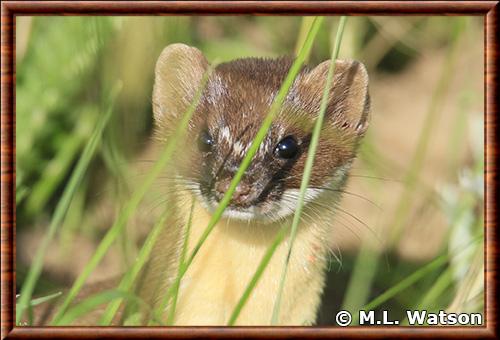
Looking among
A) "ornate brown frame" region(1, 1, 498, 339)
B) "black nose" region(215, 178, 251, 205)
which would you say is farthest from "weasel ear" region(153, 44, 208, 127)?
"black nose" region(215, 178, 251, 205)

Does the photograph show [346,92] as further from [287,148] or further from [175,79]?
[175,79]

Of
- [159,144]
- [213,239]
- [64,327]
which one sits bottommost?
[64,327]

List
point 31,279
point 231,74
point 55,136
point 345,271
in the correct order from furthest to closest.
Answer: point 55,136, point 345,271, point 231,74, point 31,279

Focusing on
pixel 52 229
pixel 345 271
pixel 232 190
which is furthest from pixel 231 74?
pixel 345 271

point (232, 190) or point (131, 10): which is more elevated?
point (131, 10)

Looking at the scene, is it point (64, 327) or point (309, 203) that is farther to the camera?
point (309, 203)

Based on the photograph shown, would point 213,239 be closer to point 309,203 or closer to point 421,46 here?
point 309,203

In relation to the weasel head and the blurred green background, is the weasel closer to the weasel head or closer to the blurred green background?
the weasel head
